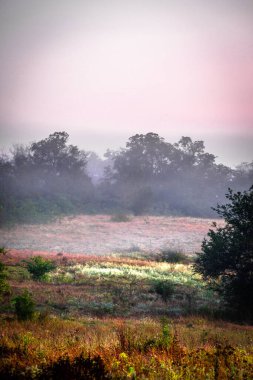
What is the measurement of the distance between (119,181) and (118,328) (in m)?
65.5

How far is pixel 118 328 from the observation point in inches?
415

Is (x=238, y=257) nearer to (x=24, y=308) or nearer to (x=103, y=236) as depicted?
(x=24, y=308)

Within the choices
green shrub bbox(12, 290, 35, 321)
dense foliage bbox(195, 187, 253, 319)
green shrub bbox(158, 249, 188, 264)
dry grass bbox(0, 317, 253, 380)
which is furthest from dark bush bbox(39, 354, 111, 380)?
green shrub bbox(158, 249, 188, 264)

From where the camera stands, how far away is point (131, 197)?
230ft

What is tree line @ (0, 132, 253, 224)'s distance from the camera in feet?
207

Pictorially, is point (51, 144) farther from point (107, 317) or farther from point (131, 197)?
point (107, 317)

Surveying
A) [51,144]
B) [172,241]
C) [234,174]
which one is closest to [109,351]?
[172,241]

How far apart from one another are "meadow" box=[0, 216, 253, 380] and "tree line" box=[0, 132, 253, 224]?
32.1m

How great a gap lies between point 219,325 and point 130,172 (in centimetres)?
6307

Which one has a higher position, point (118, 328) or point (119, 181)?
point (119, 181)

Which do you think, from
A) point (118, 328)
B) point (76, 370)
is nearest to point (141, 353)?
point (76, 370)

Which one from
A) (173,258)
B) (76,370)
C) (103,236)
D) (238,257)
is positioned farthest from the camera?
(103,236)

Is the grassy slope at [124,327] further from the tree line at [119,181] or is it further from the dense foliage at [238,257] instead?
the tree line at [119,181]

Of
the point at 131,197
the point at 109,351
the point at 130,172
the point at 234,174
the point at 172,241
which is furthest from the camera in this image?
the point at 234,174
